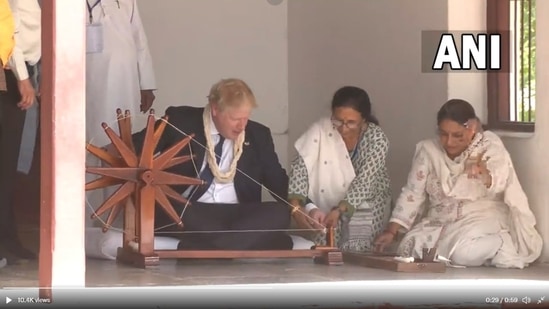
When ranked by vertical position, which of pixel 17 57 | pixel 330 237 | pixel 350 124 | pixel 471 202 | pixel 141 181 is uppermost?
pixel 17 57

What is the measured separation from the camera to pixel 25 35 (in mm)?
6145

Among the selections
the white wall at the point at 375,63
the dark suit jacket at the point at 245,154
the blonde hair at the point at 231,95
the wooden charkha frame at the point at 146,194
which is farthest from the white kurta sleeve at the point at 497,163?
the blonde hair at the point at 231,95

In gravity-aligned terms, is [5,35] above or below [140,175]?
above

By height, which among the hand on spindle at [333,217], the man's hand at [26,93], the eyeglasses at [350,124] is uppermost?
the man's hand at [26,93]

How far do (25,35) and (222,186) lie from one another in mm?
1237

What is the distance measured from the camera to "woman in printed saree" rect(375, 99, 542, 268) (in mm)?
6555

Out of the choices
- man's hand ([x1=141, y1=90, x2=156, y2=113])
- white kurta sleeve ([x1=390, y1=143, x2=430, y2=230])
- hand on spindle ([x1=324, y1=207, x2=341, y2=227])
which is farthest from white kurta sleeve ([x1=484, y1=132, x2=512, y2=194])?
man's hand ([x1=141, y1=90, x2=156, y2=113])

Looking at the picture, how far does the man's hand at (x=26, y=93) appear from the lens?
6055 mm

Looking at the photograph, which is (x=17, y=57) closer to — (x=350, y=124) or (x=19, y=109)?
(x=19, y=109)

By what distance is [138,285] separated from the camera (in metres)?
5.49

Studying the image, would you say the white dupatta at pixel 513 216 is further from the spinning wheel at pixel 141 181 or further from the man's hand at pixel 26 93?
the man's hand at pixel 26 93

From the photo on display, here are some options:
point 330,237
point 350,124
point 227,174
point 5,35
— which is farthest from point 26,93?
point 350,124

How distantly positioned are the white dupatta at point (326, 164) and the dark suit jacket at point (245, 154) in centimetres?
24

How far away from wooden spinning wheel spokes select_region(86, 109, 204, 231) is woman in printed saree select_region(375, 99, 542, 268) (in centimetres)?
127
